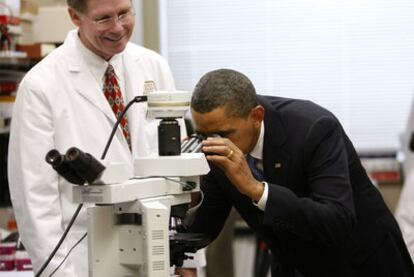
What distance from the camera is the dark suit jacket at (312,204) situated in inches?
77.2

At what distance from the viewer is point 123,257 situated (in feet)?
5.53

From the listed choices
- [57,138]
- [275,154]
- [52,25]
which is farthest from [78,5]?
[52,25]

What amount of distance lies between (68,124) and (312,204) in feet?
2.58

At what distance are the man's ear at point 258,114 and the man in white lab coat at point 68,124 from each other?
0.47 metres

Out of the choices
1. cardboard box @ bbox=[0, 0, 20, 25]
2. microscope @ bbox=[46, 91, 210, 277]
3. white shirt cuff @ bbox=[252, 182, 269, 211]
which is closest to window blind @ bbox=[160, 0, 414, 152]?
cardboard box @ bbox=[0, 0, 20, 25]

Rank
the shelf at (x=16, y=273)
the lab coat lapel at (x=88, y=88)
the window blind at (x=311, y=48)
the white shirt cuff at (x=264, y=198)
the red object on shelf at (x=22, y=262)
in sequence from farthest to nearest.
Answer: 1. the window blind at (x=311, y=48)
2. the red object on shelf at (x=22, y=262)
3. the shelf at (x=16, y=273)
4. the lab coat lapel at (x=88, y=88)
5. the white shirt cuff at (x=264, y=198)

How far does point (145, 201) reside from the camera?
5.36 ft

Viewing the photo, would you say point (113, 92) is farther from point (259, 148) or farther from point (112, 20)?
point (259, 148)

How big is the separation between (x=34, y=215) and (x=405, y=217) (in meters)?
1.41

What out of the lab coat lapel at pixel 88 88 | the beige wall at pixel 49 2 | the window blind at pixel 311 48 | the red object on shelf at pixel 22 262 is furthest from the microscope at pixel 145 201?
the window blind at pixel 311 48

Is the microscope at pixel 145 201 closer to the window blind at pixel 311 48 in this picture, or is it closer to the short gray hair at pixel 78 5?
the short gray hair at pixel 78 5

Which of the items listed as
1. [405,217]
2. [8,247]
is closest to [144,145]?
[8,247]

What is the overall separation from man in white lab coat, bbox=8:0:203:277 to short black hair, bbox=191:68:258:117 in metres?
0.43

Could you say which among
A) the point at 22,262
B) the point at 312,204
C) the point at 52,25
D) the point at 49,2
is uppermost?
the point at 49,2
